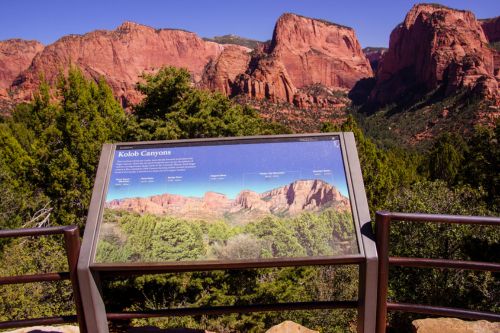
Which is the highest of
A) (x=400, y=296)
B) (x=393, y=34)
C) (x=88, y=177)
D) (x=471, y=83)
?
(x=393, y=34)

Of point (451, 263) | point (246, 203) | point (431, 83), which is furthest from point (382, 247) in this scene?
point (431, 83)

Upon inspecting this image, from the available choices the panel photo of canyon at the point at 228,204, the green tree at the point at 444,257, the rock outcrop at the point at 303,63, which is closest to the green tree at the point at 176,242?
the panel photo of canyon at the point at 228,204

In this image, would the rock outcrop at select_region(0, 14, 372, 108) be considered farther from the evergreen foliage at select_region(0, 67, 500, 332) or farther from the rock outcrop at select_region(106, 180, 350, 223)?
the rock outcrop at select_region(106, 180, 350, 223)

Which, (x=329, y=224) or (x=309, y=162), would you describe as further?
(x=309, y=162)

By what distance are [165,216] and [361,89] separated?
14877 cm

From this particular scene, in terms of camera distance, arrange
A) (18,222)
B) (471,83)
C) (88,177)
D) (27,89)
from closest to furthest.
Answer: (18,222) < (88,177) < (471,83) < (27,89)

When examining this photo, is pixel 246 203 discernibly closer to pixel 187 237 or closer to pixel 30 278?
pixel 187 237

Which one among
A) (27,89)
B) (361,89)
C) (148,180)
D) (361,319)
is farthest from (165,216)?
(361,89)

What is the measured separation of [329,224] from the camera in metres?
2.70

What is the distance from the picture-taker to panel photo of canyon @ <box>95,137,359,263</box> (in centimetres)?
262

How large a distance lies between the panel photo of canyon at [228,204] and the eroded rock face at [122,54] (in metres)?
102

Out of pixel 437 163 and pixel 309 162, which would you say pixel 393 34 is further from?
pixel 309 162

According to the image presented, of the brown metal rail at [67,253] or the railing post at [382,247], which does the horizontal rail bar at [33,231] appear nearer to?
the brown metal rail at [67,253]

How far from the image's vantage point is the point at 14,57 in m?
125
